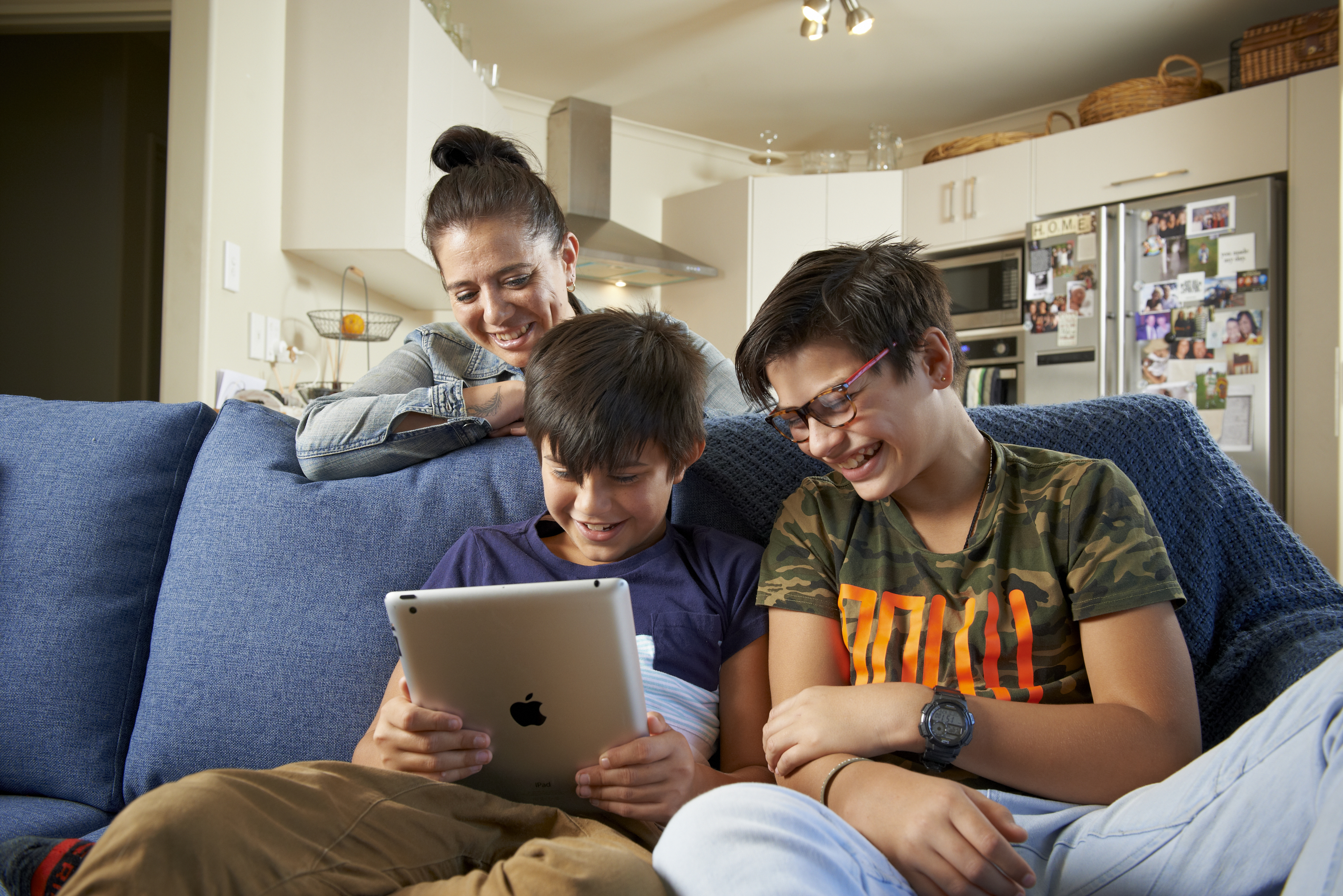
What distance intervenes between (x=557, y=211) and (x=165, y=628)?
0.87 metres

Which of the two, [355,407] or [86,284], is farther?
[86,284]

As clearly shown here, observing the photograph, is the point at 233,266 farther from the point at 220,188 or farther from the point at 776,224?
the point at 776,224

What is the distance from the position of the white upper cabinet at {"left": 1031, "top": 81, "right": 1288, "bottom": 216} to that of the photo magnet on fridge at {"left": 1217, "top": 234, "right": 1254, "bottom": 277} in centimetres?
25

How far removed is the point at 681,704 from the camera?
101cm

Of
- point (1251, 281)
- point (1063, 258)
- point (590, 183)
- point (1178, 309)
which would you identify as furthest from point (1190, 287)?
point (590, 183)

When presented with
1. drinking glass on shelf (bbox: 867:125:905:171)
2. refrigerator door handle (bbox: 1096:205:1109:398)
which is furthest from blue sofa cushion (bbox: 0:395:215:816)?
drinking glass on shelf (bbox: 867:125:905:171)

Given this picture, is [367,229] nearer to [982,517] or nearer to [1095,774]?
[982,517]

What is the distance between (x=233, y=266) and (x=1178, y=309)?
3278 millimetres

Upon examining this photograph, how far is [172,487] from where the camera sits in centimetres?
132

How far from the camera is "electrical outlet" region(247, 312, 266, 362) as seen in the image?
2574 millimetres

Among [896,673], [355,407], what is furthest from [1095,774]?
[355,407]

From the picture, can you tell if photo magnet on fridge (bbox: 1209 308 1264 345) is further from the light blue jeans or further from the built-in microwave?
the light blue jeans

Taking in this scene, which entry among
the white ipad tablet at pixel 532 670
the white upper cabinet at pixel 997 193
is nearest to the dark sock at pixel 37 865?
the white ipad tablet at pixel 532 670

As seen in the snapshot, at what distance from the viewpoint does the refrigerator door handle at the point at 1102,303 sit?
358 centimetres
